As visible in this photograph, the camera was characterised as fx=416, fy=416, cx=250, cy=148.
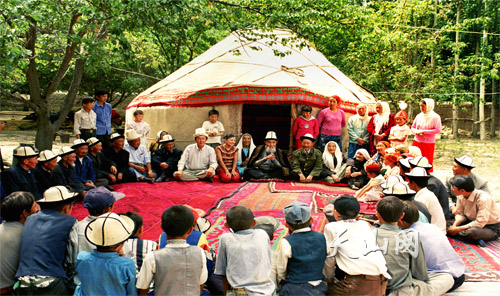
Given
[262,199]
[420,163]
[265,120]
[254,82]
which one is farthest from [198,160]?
[420,163]

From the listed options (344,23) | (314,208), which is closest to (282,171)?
(314,208)

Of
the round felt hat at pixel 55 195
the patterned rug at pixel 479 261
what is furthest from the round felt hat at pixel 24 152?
the patterned rug at pixel 479 261

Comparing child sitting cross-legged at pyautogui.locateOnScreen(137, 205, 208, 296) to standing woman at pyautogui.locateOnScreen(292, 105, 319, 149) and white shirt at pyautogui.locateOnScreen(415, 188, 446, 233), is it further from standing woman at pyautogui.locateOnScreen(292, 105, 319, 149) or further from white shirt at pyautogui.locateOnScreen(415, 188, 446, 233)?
standing woman at pyautogui.locateOnScreen(292, 105, 319, 149)

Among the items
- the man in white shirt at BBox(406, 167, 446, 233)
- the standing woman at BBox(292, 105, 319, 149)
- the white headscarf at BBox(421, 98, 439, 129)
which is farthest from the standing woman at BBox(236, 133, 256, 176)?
the man in white shirt at BBox(406, 167, 446, 233)

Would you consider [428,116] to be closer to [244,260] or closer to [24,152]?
[244,260]

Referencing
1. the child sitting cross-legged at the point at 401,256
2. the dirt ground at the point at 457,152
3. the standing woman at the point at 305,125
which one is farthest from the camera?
the dirt ground at the point at 457,152

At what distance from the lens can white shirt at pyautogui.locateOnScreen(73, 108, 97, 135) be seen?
20.1ft

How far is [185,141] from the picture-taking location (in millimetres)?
7586

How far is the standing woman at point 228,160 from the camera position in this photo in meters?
6.39

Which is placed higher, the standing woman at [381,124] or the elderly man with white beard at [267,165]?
the standing woman at [381,124]

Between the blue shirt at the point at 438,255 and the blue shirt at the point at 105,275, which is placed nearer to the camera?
the blue shirt at the point at 105,275

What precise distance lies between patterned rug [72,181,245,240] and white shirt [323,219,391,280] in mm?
1873

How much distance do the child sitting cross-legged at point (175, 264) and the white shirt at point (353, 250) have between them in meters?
0.76

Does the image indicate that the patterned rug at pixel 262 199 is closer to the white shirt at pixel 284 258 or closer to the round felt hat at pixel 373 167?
the round felt hat at pixel 373 167
